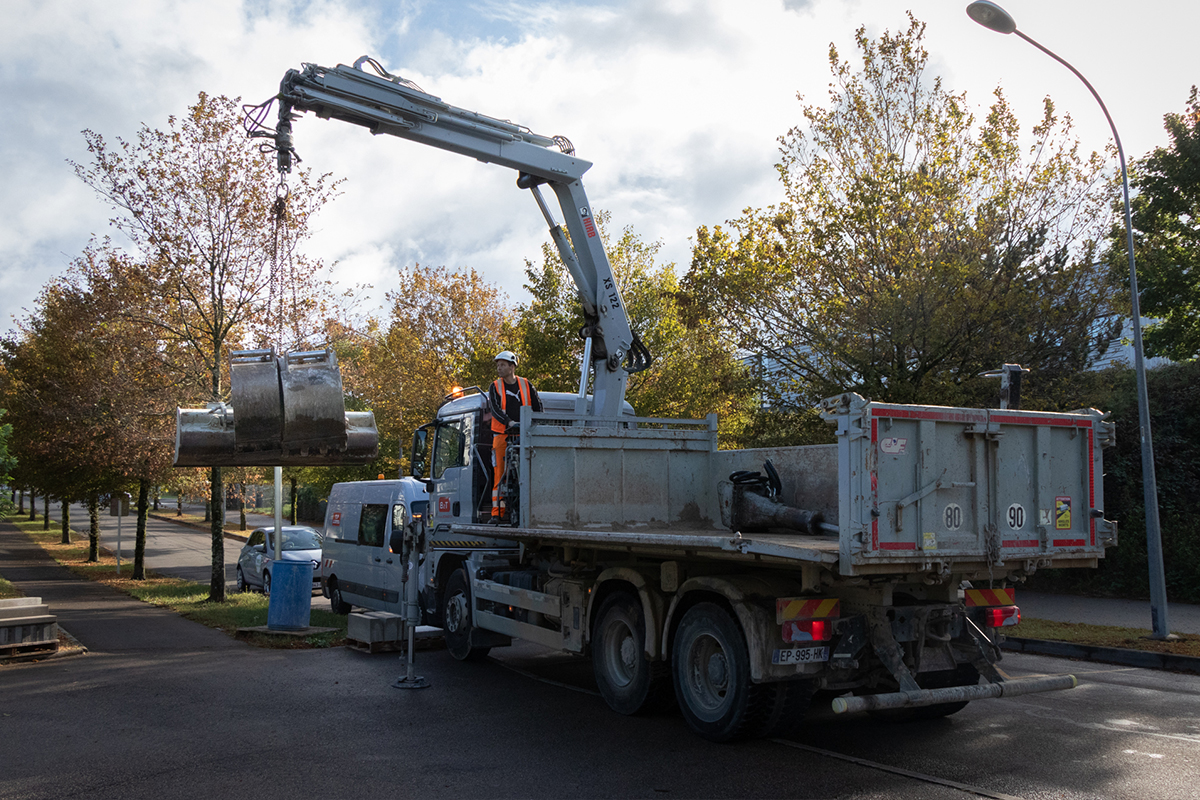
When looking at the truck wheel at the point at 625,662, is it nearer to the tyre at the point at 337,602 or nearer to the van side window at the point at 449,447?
the van side window at the point at 449,447

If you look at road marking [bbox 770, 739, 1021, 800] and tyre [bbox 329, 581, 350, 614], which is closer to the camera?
road marking [bbox 770, 739, 1021, 800]

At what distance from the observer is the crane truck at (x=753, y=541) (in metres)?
5.91

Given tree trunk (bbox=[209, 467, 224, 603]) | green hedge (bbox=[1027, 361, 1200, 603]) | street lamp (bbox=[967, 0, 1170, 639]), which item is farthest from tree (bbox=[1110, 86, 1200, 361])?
tree trunk (bbox=[209, 467, 224, 603])

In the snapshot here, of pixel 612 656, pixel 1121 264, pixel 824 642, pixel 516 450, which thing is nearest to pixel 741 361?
pixel 1121 264

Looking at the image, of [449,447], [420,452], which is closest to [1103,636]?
[449,447]

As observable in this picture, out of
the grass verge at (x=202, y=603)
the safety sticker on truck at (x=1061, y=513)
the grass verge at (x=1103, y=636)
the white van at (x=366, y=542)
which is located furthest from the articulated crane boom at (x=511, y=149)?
the grass verge at (x=1103, y=636)

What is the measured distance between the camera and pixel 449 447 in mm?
11148

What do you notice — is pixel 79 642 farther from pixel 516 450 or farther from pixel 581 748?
pixel 581 748

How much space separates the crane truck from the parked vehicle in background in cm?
933

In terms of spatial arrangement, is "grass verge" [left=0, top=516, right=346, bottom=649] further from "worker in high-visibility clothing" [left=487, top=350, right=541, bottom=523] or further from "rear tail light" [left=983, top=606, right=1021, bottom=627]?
"rear tail light" [left=983, top=606, right=1021, bottom=627]

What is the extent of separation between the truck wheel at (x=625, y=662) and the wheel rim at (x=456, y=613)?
9.58ft

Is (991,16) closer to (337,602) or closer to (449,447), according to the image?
(449,447)

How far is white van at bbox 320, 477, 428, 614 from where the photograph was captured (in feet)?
45.7

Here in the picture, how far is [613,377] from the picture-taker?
1117 centimetres
